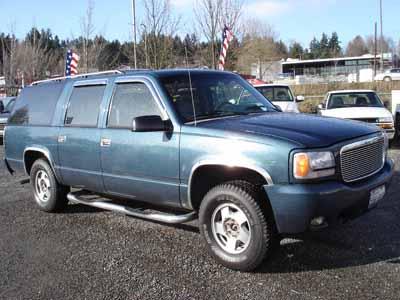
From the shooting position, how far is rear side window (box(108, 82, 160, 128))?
17.0ft

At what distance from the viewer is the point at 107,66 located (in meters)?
32.9

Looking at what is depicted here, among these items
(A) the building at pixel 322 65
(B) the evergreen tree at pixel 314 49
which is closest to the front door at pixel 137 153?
(A) the building at pixel 322 65

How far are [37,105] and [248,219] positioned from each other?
3874 mm

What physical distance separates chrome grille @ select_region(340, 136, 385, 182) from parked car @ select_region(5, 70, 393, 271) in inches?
0.4

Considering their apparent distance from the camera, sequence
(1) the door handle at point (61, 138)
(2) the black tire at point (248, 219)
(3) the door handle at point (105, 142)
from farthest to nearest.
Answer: (1) the door handle at point (61, 138) < (3) the door handle at point (105, 142) < (2) the black tire at point (248, 219)

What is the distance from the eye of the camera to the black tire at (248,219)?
4.25 meters

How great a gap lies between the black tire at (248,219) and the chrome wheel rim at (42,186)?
306 cm

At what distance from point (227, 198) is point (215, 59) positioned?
15111 millimetres

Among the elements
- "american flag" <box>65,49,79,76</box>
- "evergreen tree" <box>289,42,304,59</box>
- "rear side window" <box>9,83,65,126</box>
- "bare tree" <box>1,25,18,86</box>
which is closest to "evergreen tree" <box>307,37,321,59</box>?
"evergreen tree" <box>289,42,304,59</box>

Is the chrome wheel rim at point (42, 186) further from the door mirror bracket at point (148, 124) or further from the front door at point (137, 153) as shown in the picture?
the door mirror bracket at point (148, 124)

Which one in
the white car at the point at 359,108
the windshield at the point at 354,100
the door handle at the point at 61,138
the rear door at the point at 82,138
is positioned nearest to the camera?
the rear door at the point at 82,138

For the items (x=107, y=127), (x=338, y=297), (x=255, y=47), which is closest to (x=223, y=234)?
(x=338, y=297)

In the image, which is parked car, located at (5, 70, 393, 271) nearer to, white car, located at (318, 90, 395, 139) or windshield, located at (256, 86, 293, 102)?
white car, located at (318, 90, 395, 139)

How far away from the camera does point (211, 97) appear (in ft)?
17.4
